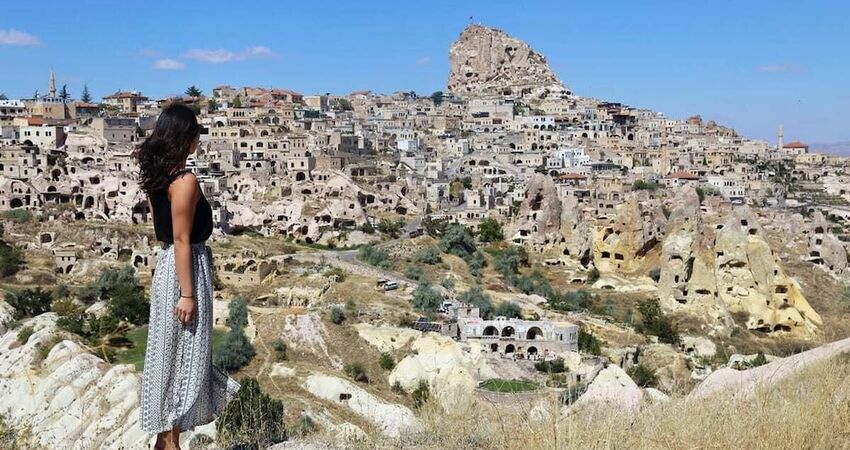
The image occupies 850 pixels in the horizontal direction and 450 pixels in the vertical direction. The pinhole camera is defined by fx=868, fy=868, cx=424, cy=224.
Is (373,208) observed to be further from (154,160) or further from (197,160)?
(154,160)

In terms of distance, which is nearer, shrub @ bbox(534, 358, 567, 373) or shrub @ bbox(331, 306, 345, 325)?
shrub @ bbox(534, 358, 567, 373)

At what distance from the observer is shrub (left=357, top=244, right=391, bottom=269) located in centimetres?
3106

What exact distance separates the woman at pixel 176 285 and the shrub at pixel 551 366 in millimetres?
16670

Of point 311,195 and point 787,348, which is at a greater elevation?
point 311,195

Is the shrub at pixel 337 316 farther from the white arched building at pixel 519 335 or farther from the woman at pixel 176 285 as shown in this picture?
the woman at pixel 176 285

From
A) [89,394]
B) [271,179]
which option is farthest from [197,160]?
[89,394]

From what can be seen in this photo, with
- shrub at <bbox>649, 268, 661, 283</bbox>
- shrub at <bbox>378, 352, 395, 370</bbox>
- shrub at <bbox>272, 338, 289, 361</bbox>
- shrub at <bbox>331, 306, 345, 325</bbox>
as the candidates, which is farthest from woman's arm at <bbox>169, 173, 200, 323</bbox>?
shrub at <bbox>649, 268, 661, 283</bbox>

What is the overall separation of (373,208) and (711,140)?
48.9m

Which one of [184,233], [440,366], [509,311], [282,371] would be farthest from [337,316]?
[184,233]

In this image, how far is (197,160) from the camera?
44062 mm

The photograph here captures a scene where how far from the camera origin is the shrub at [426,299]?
24.7 metres

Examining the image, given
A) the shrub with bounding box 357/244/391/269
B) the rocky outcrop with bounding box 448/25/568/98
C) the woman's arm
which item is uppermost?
the rocky outcrop with bounding box 448/25/568/98

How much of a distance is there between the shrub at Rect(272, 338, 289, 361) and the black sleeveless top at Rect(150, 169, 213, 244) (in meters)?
15.8

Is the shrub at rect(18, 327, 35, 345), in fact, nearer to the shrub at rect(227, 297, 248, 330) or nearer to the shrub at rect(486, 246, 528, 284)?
the shrub at rect(227, 297, 248, 330)
